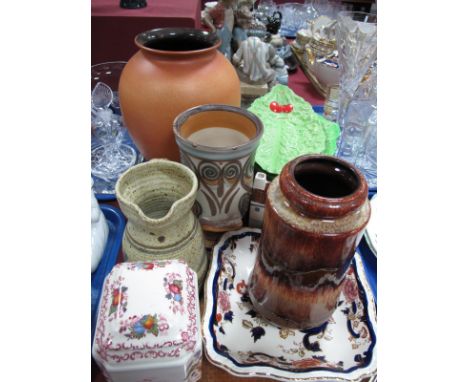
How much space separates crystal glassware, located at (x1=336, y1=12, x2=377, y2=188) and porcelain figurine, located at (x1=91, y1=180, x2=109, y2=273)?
580 millimetres

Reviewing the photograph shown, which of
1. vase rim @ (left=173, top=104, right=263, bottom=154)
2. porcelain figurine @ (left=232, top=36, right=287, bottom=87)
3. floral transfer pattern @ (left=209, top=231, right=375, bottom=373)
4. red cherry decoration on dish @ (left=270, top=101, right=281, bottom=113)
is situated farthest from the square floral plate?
porcelain figurine @ (left=232, top=36, right=287, bottom=87)

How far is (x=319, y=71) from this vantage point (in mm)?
1026

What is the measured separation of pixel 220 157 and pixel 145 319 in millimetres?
242

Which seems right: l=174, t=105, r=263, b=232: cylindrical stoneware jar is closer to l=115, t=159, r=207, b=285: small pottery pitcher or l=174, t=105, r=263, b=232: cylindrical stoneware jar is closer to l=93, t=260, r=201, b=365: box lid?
l=115, t=159, r=207, b=285: small pottery pitcher

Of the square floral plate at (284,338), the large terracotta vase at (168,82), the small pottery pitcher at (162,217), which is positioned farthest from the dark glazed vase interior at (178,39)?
the square floral plate at (284,338)

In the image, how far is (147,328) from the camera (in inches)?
14.1

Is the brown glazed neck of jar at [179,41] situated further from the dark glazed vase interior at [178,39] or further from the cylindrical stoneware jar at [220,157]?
the cylindrical stoneware jar at [220,157]

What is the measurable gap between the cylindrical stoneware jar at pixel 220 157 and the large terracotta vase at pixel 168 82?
35 mm

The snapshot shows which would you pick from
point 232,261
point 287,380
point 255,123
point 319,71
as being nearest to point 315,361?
point 287,380

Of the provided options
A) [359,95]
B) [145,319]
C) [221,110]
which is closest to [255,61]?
[359,95]

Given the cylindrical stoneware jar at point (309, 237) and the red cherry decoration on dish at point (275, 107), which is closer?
the cylindrical stoneware jar at point (309, 237)

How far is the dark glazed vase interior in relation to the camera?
24.2 inches

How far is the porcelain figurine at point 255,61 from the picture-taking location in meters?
0.90

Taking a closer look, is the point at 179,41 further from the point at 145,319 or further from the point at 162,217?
the point at 145,319
